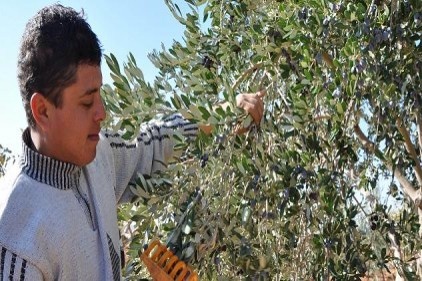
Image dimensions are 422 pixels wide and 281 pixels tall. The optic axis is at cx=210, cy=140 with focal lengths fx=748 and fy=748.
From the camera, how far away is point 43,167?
211cm

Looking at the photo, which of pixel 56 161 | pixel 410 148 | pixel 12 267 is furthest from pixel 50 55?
pixel 410 148

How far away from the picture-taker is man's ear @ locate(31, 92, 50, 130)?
6.61 feet

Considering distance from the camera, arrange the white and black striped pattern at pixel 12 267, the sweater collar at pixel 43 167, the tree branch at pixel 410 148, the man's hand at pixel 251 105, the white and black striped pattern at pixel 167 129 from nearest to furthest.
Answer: the white and black striped pattern at pixel 12 267 < the sweater collar at pixel 43 167 < the man's hand at pixel 251 105 < the white and black striped pattern at pixel 167 129 < the tree branch at pixel 410 148

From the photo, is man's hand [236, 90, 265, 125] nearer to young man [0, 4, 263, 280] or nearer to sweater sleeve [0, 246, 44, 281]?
young man [0, 4, 263, 280]

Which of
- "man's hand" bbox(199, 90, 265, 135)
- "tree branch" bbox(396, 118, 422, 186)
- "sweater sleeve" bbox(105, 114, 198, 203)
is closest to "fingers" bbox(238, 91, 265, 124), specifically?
"man's hand" bbox(199, 90, 265, 135)

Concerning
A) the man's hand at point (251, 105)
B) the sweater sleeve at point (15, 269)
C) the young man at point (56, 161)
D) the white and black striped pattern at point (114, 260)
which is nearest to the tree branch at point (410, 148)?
the man's hand at point (251, 105)

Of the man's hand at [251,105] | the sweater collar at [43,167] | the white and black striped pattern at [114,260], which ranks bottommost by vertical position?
the white and black striped pattern at [114,260]

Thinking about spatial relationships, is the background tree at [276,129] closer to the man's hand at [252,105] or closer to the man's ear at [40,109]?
the man's hand at [252,105]

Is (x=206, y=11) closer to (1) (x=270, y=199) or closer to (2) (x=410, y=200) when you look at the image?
(1) (x=270, y=199)

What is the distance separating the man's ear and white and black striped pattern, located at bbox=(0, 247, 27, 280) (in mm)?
361

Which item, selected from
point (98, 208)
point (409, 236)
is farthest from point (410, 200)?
point (98, 208)

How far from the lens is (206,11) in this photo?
329cm

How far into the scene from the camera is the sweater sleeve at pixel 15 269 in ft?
6.44

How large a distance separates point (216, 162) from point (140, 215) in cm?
37
